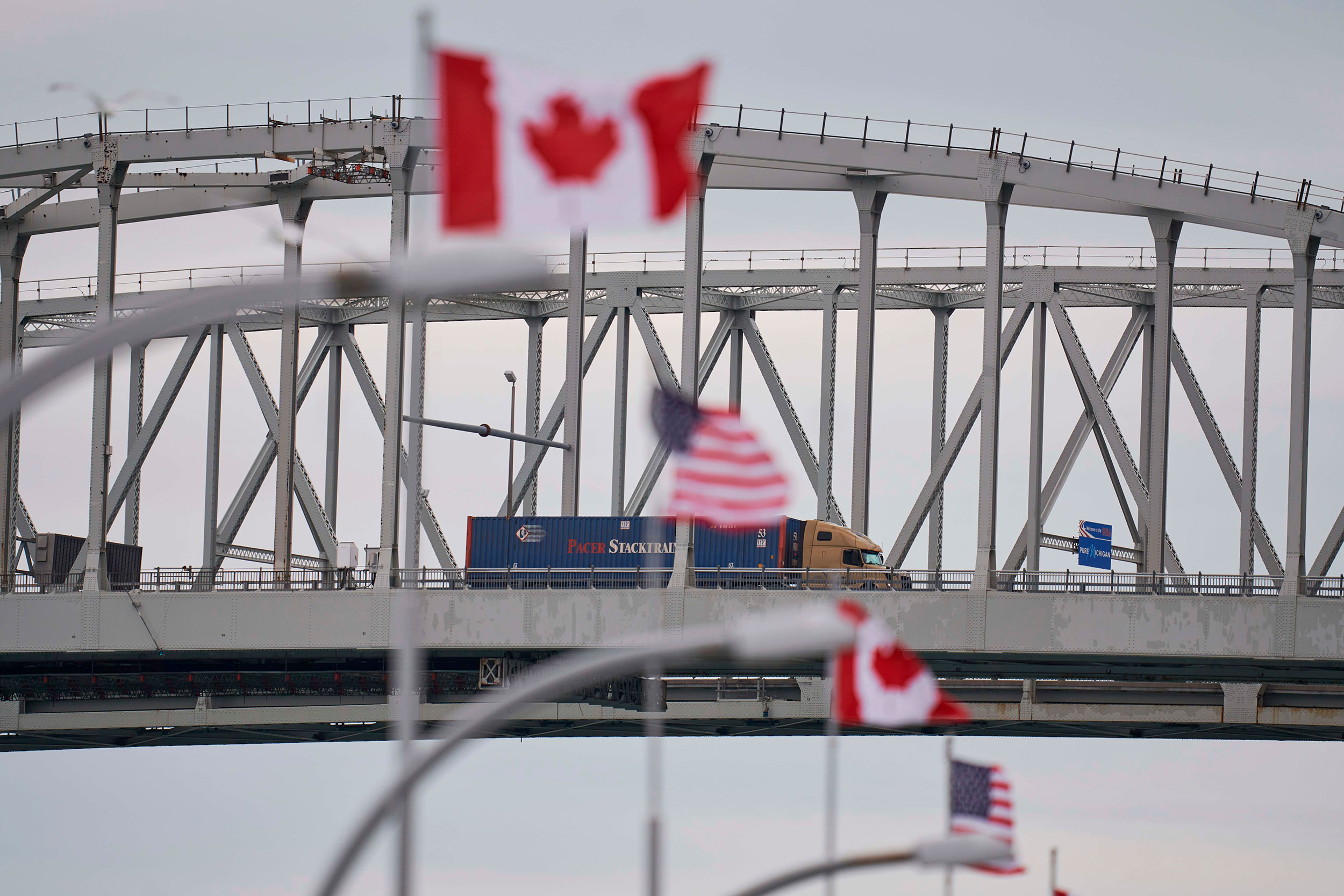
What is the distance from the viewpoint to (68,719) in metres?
65.4

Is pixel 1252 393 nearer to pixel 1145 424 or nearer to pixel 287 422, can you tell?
pixel 1145 424

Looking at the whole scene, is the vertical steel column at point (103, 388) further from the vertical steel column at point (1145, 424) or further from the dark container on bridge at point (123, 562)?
the vertical steel column at point (1145, 424)

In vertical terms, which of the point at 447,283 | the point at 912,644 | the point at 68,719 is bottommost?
the point at 68,719

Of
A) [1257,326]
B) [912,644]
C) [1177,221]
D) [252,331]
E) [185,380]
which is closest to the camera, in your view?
[912,644]

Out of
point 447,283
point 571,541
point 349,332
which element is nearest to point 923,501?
point 571,541

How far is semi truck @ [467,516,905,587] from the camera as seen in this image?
63.2 m

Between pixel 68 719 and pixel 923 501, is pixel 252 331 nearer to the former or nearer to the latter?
pixel 68 719

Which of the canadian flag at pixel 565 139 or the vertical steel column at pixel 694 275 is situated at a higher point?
the vertical steel column at pixel 694 275

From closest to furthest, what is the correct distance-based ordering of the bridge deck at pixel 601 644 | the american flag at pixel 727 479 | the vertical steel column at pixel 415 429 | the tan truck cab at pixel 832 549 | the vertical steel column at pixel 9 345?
the american flag at pixel 727 479
the vertical steel column at pixel 415 429
the bridge deck at pixel 601 644
the tan truck cab at pixel 832 549
the vertical steel column at pixel 9 345

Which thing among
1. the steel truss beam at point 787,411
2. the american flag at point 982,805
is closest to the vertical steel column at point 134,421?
the steel truss beam at point 787,411

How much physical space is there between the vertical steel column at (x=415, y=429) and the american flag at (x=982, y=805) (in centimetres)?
1588

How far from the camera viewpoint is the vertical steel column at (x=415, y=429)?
46656mm

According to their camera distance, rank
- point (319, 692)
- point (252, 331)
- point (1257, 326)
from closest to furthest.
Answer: point (319, 692), point (1257, 326), point (252, 331)

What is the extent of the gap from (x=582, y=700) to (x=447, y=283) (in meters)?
50.0
